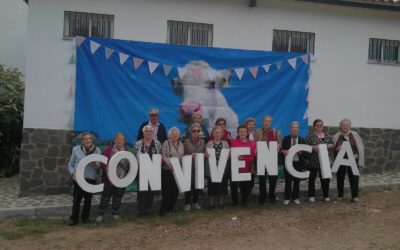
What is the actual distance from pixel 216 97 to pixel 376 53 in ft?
14.5

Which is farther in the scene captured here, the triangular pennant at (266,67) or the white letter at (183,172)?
the triangular pennant at (266,67)

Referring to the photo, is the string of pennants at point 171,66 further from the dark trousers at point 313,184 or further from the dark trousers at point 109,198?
the dark trousers at point 109,198

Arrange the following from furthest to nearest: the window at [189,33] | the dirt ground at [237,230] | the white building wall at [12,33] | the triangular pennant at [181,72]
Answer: the white building wall at [12,33]
the window at [189,33]
the triangular pennant at [181,72]
the dirt ground at [237,230]

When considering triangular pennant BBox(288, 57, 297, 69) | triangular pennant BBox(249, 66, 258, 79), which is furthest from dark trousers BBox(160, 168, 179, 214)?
triangular pennant BBox(288, 57, 297, 69)

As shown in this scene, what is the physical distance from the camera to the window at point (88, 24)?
357 inches

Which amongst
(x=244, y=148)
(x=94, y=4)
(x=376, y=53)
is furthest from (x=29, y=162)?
A: (x=376, y=53)

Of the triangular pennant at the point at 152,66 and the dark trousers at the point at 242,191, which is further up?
the triangular pennant at the point at 152,66

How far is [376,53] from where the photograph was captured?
11062 millimetres

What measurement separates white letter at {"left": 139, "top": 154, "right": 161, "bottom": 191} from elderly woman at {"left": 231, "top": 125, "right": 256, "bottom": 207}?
138cm

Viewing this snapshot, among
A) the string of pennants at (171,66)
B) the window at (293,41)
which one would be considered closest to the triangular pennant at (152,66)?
the string of pennants at (171,66)

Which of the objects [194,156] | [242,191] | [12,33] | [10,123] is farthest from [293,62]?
[12,33]

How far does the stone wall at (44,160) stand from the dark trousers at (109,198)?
2001 millimetres

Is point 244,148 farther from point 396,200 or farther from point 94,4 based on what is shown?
point 94,4

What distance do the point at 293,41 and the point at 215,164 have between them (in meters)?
4.21
